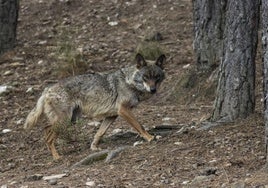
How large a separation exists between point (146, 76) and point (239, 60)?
1.79 m

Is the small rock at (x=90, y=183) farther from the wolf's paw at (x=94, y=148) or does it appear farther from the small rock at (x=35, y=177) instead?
the wolf's paw at (x=94, y=148)

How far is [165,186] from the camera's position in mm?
6824

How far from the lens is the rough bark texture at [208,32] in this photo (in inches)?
445

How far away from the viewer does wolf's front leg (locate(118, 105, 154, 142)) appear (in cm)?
929

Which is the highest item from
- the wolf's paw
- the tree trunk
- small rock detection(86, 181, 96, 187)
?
the tree trunk

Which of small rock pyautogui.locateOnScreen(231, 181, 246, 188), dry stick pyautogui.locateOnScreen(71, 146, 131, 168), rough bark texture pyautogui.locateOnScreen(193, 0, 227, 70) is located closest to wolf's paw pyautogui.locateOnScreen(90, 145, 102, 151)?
dry stick pyautogui.locateOnScreen(71, 146, 131, 168)

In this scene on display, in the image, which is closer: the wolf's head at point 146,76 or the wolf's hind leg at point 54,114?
the wolf's hind leg at point 54,114

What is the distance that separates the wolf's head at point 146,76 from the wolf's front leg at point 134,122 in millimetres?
386

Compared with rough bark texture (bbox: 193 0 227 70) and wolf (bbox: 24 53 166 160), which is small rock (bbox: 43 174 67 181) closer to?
wolf (bbox: 24 53 166 160)

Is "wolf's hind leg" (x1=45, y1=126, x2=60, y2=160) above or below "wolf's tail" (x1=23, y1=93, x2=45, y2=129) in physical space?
below

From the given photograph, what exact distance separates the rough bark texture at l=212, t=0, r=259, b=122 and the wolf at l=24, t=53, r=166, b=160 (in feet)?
4.53

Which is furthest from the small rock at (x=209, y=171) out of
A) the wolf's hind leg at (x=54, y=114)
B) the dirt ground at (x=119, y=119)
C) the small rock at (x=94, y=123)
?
the small rock at (x=94, y=123)

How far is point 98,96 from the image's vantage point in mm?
9828

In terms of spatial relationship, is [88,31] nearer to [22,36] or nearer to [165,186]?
[22,36]
